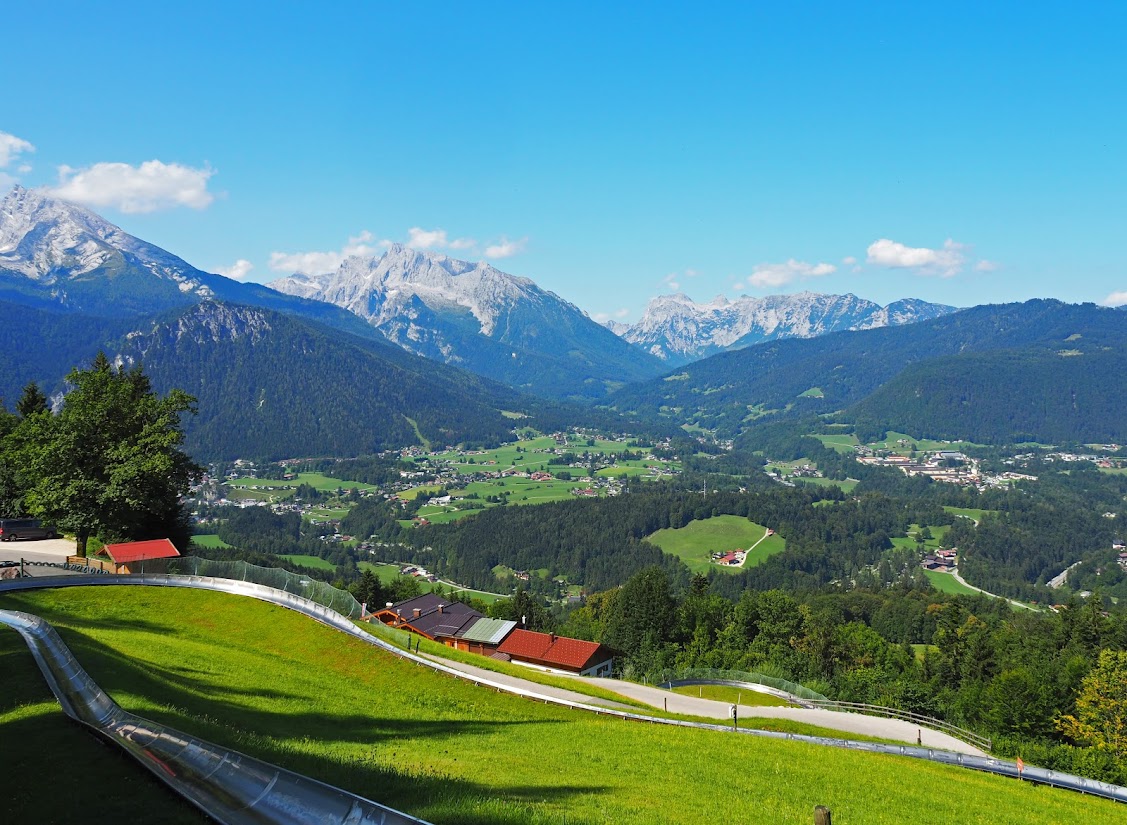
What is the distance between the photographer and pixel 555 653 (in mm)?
51562

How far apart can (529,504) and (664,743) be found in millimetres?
177354

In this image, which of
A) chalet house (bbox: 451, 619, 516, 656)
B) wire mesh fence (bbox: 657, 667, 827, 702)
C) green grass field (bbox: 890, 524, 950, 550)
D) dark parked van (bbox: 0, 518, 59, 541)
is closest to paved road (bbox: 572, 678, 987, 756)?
wire mesh fence (bbox: 657, 667, 827, 702)

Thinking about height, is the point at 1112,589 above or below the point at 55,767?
below

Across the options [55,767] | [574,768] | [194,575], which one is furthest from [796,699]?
[55,767]

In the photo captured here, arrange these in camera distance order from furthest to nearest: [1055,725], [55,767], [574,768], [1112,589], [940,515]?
[940,515], [1112,589], [1055,725], [574,768], [55,767]

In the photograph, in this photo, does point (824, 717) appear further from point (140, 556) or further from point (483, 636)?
point (140, 556)

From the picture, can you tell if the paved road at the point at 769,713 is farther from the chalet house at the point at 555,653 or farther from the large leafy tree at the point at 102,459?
the large leafy tree at the point at 102,459

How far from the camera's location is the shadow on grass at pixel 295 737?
31.9 feet

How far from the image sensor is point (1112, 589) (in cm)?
13788

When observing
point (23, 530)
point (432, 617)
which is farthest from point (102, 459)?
point (432, 617)

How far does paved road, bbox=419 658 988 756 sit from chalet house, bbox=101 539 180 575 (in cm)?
1581

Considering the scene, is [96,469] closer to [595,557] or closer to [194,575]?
[194,575]

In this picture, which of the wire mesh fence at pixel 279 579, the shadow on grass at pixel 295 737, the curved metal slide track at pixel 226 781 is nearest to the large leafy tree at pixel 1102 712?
the shadow on grass at pixel 295 737

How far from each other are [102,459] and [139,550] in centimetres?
659
